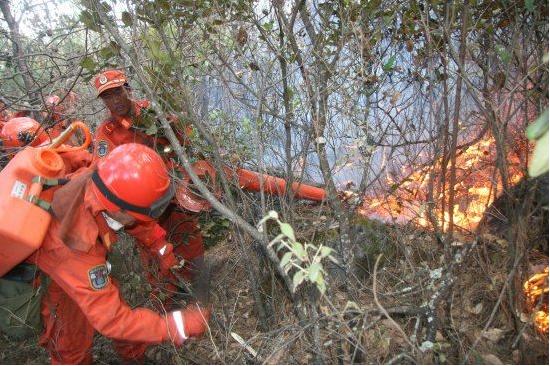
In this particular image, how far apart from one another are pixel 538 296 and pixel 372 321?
89 cm

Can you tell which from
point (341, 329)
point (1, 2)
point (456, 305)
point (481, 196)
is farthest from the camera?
point (1, 2)

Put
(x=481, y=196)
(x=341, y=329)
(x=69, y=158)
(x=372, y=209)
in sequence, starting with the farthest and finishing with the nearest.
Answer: (x=372, y=209)
(x=69, y=158)
(x=481, y=196)
(x=341, y=329)

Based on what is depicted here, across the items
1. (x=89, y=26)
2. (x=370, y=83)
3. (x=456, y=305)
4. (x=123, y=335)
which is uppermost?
(x=89, y=26)

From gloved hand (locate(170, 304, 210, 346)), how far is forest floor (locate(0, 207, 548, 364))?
130 millimetres

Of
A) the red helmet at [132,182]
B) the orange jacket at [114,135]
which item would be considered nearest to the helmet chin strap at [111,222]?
the red helmet at [132,182]

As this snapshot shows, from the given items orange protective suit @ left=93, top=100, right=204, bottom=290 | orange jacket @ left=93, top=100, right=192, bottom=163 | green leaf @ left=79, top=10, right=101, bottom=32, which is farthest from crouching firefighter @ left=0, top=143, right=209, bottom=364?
orange jacket @ left=93, top=100, right=192, bottom=163

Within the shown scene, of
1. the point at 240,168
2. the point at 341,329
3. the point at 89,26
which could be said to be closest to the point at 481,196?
the point at 341,329

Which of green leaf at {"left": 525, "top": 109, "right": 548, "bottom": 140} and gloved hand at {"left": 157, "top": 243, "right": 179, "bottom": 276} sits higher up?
green leaf at {"left": 525, "top": 109, "right": 548, "bottom": 140}

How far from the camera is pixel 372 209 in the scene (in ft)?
13.0

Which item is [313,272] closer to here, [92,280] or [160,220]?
[92,280]

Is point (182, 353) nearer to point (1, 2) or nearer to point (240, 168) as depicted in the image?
point (240, 168)

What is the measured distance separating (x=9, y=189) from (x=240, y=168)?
155 centimetres

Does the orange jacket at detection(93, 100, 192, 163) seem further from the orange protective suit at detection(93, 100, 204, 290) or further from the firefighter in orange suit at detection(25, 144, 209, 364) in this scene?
the firefighter in orange suit at detection(25, 144, 209, 364)

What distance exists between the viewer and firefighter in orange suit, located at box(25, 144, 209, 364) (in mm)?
2445
